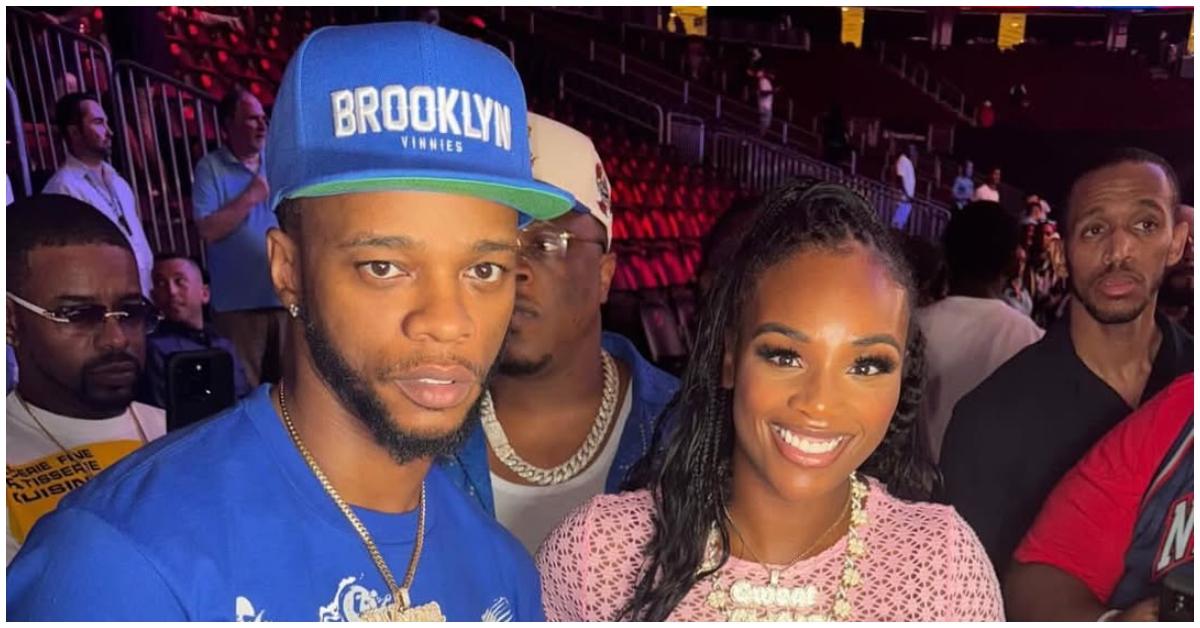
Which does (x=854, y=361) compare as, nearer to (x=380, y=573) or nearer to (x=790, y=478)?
(x=790, y=478)

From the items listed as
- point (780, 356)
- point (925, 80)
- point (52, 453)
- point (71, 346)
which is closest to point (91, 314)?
point (71, 346)

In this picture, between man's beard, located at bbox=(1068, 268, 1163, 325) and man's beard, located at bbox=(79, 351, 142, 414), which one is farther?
man's beard, located at bbox=(79, 351, 142, 414)

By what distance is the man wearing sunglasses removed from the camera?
1.99 meters

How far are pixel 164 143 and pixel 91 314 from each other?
5.17ft

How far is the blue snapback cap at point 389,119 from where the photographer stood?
1.05m

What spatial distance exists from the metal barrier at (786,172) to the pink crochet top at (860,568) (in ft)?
3.92

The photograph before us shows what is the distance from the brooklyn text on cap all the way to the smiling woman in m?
0.52

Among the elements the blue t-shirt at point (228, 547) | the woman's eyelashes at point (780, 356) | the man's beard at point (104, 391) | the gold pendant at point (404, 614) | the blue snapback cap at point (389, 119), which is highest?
the blue snapback cap at point (389, 119)

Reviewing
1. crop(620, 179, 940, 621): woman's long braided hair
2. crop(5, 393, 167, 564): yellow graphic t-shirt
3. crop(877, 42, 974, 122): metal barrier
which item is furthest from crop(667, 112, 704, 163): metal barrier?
crop(620, 179, 940, 621): woman's long braided hair

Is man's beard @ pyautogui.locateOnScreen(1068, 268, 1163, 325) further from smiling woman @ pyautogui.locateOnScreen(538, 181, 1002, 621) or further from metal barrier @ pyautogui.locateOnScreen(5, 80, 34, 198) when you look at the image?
metal barrier @ pyautogui.locateOnScreen(5, 80, 34, 198)

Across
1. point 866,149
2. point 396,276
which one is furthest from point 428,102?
point 866,149

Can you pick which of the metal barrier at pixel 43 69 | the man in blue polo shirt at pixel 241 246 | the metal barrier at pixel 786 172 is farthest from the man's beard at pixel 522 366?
the metal barrier at pixel 43 69

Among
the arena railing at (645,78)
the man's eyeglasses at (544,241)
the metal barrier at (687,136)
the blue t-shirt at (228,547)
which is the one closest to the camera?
the blue t-shirt at (228,547)

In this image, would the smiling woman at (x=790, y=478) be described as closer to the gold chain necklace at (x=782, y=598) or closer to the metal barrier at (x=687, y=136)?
the gold chain necklace at (x=782, y=598)
